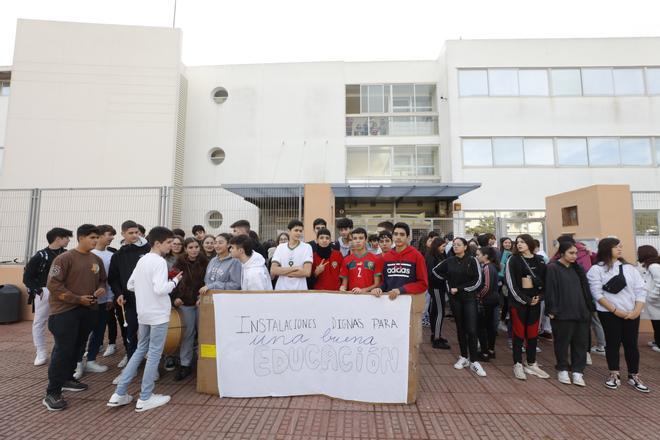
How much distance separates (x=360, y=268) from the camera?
4203mm

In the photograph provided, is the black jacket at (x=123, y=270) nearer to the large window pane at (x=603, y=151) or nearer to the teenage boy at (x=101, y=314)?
the teenage boy at (x=101, y=314)

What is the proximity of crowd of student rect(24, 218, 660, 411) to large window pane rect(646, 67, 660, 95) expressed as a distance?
16075mm

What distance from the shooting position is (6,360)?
15.7 ft

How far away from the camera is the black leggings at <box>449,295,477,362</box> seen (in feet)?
14.7

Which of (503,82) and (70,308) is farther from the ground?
(503,82)

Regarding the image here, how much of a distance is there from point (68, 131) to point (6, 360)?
47.2 feet

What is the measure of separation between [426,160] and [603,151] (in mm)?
7833

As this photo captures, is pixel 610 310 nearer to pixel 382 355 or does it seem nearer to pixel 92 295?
pixel 382 355

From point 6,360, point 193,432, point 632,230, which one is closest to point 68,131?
point 6,360

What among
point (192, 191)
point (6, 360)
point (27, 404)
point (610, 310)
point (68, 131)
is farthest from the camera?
point (68, 131)

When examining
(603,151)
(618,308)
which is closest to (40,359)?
(618,308)

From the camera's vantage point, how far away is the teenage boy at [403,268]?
3.94 metres

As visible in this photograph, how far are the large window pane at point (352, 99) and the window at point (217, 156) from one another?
707 cm

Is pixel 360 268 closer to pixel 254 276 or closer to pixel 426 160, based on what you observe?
pixel 254 276
